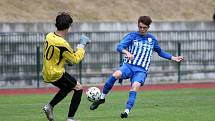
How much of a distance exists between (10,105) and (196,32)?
48.3 feet

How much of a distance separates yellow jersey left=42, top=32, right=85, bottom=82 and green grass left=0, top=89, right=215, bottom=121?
5.74 ft

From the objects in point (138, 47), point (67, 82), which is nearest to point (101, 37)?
point (138, 47)

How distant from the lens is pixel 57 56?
1391 centimetres

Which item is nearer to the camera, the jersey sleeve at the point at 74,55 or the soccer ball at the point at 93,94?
the jersey sleeve at the point at 74,55

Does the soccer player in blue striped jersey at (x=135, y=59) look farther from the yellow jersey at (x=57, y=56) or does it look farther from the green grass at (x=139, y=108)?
the yellow jersey at (x=57, y=56)

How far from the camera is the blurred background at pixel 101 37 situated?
3081 centimetres

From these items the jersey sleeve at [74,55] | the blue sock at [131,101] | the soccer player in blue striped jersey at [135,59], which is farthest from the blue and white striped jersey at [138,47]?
the jersey sleeve at [74,55]

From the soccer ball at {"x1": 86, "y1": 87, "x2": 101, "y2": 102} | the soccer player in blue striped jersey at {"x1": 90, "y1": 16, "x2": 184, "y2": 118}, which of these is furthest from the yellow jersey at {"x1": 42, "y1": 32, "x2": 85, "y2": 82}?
the soccer player in blue striped jersey at {"x1": 90, "y1": 16, "x2": 184, "y2": 118}

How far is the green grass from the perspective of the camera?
15784 mm

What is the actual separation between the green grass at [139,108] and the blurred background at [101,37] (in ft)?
21.5

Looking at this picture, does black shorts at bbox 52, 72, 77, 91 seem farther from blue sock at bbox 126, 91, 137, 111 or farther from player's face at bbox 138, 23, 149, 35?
player's face at bbox 138, 23, 149, 35

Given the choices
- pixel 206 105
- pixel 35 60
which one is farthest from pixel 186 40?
pixel 206 105

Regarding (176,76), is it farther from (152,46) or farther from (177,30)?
(152,46)

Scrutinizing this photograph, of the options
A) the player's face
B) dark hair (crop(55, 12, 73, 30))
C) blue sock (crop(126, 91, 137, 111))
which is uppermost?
dark hair (crop(55, 12, 73, 30))
